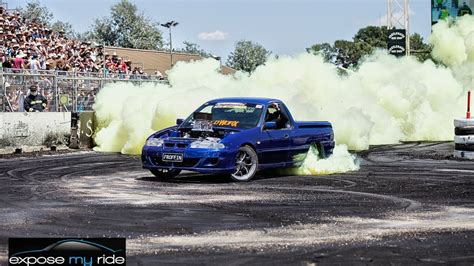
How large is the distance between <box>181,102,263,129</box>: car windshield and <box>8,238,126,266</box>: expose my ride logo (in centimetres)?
849

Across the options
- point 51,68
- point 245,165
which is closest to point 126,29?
point 51,68

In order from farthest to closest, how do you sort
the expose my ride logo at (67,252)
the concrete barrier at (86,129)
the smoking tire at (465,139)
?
the concrete barrier at (86,129) < the smoking tire at (465,139) < the expose my ride logo at (67,252)

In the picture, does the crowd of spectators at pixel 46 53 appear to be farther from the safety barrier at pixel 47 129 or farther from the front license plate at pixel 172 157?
the front license plate at pixel 172 157

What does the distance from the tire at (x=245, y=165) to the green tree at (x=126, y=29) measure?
2336 inches

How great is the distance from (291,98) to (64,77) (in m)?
7.28

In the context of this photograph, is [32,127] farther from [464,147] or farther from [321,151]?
[464,147]

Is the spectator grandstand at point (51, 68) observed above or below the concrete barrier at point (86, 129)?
above

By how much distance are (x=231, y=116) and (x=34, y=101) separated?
9.61 m

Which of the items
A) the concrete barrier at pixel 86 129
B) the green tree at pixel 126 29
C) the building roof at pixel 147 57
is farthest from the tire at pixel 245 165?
the green tree at pixel 126 29

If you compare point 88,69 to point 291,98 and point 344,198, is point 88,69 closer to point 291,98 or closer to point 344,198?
point 291,98

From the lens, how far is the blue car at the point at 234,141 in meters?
12.3

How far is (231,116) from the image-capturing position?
13.3 meters

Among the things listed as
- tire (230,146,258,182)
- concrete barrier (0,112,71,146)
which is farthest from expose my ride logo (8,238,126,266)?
concrete barrier (0,112,71,146)

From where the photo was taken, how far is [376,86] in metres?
25.2
